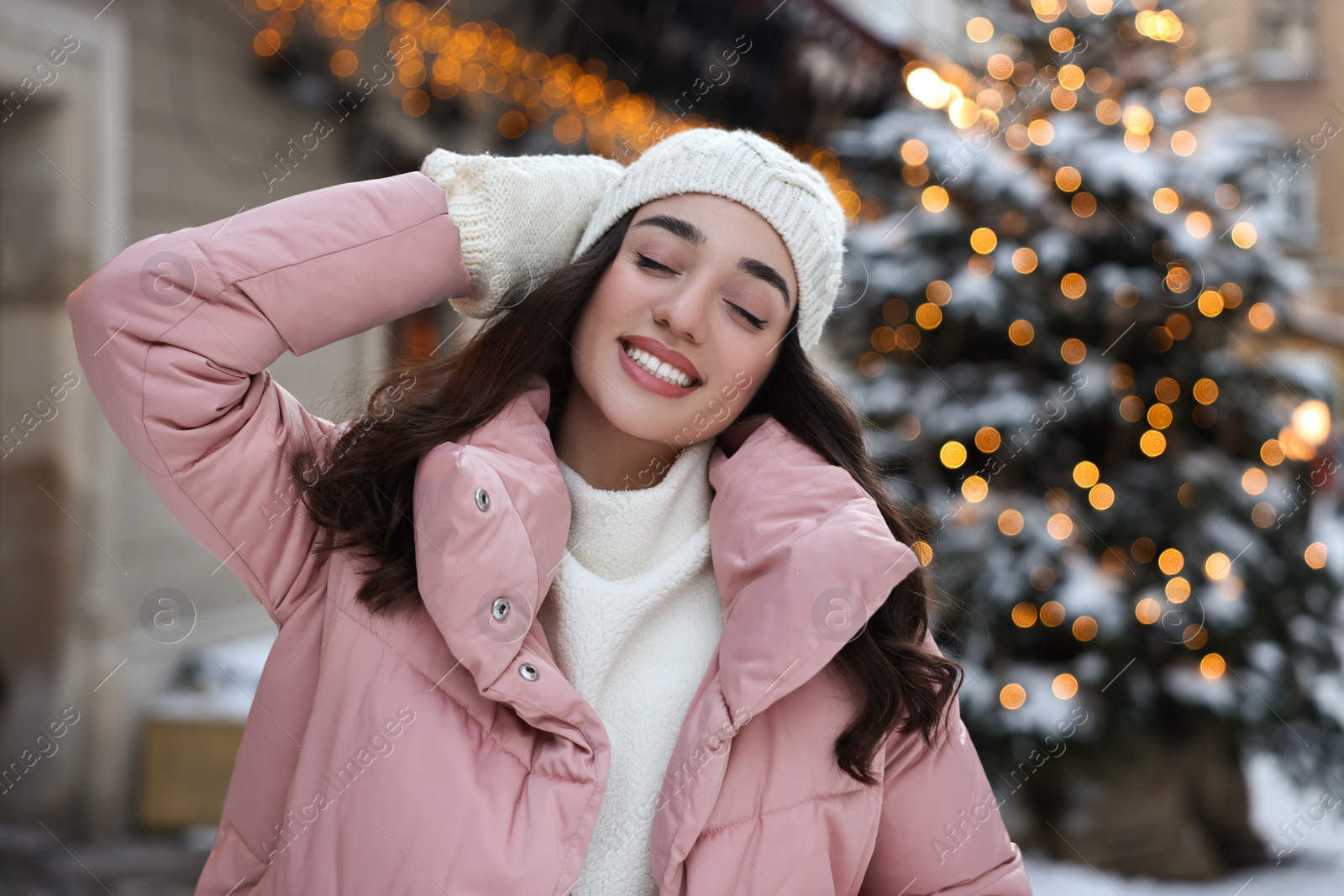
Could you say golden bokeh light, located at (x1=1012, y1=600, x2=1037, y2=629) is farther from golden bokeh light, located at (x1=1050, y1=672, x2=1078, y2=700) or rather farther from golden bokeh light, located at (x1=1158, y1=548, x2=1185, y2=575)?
golden bokeh light, located at (x1=1158, y1=548, x2=1185, y2=575)

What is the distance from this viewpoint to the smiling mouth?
140 centimetres

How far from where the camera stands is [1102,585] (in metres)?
3.38

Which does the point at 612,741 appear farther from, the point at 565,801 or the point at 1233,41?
the point at 1233,41

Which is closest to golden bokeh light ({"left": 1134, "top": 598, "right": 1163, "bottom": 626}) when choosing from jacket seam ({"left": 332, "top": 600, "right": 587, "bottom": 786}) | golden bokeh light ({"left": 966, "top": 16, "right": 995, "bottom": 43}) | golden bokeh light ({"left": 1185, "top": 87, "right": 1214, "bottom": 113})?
golden bokeh light ({"left": 1185, "top": 87, "right": 1214, "bottom": 113})

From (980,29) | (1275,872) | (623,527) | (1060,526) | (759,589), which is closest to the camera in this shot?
(759,589)

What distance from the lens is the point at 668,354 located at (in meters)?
1.39

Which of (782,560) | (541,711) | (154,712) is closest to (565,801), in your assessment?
(541,711)

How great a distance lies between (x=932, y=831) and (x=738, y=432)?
24.5 inches

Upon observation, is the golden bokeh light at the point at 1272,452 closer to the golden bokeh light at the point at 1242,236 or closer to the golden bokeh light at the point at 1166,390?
the golden bokeh light at the point at 1166,390

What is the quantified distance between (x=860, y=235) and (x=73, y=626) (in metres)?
2.89

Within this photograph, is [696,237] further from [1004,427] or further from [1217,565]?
[1217,565]

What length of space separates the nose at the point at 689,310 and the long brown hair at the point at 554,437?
0.43ft

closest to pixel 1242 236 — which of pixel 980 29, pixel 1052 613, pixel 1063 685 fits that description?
pixel 980 29

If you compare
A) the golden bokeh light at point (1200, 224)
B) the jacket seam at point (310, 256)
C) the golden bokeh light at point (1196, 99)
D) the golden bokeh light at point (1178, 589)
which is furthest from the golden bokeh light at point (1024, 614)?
the jacket seam at point (310, 256)
